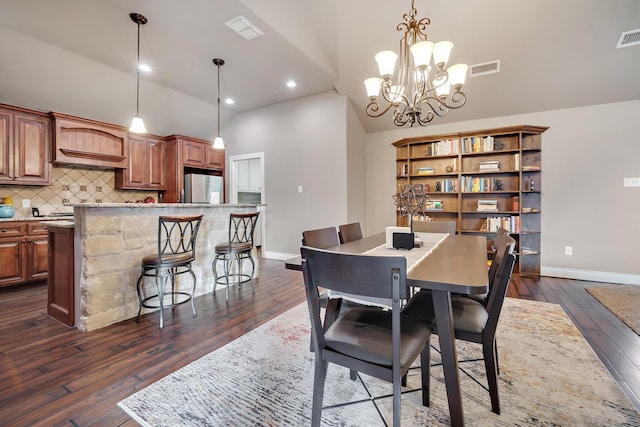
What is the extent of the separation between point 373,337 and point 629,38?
4293 mm

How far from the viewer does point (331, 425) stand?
136cm

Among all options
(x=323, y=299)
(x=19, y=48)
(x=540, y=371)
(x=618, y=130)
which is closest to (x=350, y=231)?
(x=323, y=299)

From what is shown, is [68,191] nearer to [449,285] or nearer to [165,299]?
[165,299]

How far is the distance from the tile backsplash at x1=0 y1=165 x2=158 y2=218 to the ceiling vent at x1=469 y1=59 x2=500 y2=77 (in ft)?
18.4

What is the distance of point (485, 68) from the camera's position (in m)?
3.68

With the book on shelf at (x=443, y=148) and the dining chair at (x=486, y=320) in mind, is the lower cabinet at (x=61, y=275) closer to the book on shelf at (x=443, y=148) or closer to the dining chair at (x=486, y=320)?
the dining chair at (x=486, y=320)

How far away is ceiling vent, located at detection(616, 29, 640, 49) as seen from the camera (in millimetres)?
3004

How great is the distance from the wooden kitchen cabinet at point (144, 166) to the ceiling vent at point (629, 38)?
6.62m

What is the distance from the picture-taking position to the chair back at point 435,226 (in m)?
2.92

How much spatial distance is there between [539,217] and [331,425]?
421 cm

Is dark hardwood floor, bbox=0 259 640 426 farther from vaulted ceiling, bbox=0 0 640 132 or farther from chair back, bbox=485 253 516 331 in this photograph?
vaulted ceiling, bbox=0 0 640 132

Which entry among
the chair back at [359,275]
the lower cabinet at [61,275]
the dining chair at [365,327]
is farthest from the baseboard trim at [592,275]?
the lower cabinet at [61,275]

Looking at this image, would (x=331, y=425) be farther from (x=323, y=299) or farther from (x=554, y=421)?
(x=554, y=421)

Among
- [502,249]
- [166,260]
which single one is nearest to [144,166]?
[166,260]
